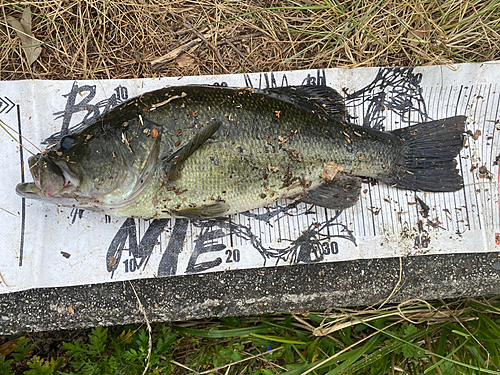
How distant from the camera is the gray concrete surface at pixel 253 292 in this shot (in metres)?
2.46

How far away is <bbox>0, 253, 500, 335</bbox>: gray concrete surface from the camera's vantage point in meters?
2.46

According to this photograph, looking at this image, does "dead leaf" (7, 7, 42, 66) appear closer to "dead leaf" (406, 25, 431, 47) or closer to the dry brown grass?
the dry brown grass

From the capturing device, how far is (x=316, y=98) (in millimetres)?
2529

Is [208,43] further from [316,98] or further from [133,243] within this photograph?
[133,243]

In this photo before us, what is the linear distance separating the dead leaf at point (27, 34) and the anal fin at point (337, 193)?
2485 millimetres

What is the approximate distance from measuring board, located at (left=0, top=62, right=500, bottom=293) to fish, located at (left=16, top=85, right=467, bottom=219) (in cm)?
22

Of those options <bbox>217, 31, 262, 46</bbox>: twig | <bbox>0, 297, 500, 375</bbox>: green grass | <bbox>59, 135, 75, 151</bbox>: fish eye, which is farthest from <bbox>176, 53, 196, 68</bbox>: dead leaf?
<bbox>0, 297, 500, 375</bbox>: green grass

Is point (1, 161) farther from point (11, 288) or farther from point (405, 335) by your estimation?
point (405, 335)

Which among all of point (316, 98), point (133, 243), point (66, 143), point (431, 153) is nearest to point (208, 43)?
point (316, 98)

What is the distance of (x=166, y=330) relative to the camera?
2627 mm

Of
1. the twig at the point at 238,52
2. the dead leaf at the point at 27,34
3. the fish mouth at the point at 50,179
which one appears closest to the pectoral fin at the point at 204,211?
the fish mouth at the point at 50,179

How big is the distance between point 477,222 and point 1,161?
3881mm

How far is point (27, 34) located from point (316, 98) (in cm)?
241

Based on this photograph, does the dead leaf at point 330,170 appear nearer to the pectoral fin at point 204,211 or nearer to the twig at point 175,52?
the pectoral fin at point 204,211
